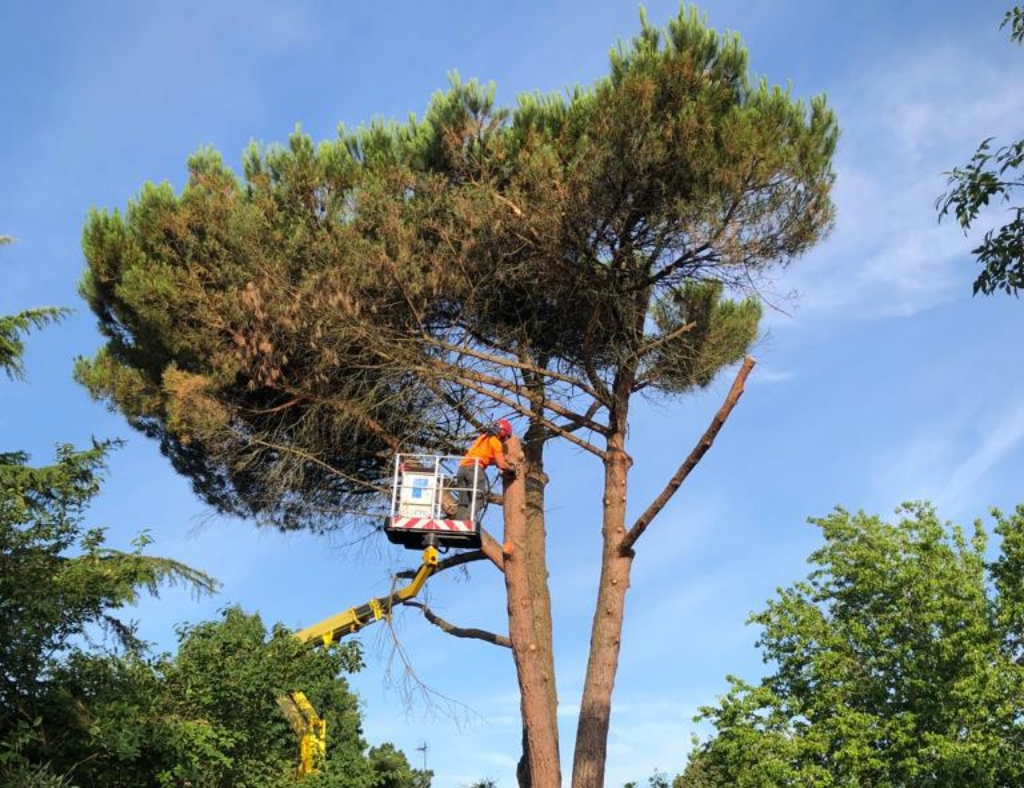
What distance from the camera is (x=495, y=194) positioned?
12695 mm

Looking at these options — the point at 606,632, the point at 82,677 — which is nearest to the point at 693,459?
the point at 606,632

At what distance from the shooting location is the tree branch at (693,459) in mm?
9750

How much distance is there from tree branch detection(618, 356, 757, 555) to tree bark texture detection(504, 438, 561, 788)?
142 cm

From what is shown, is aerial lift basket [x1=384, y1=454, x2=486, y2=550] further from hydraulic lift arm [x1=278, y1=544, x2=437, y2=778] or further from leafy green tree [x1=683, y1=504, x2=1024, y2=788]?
leafy green tree [x1=683, y1=504, x2=1024, y2=788]

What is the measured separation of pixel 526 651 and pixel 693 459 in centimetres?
335

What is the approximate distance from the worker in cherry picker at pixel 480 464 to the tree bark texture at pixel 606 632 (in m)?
1.23

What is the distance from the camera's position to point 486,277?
13.0 m

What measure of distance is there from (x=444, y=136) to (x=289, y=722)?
772cm

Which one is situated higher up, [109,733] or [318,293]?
[318,293]

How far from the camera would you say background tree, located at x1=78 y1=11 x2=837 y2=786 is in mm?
12070

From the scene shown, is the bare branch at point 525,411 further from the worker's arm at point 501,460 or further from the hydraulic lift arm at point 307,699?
the hydraulic lift arm at point 307,699

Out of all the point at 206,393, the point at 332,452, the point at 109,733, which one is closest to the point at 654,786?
the point at 332,452

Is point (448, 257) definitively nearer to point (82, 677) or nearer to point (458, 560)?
point (458, 560)

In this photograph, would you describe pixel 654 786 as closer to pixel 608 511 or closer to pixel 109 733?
pixel 608 511
